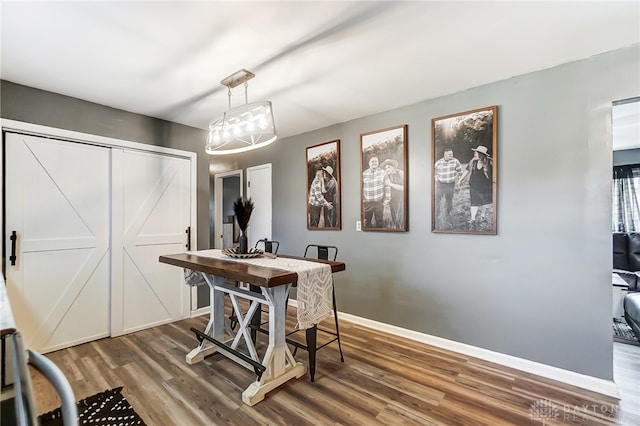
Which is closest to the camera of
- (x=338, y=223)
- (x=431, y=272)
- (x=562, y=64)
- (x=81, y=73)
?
(x=562, y=64)

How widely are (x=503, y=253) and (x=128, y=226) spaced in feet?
12.8

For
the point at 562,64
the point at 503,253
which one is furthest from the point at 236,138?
the point at 562,64

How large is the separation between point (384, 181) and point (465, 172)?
0.86 meters

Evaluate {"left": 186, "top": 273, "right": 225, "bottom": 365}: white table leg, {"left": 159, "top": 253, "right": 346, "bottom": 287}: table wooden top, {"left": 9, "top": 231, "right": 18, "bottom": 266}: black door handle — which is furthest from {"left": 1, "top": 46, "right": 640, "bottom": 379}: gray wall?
{"left": 186, "top": 273, "right": 225, "bottom": 365}: white table leg

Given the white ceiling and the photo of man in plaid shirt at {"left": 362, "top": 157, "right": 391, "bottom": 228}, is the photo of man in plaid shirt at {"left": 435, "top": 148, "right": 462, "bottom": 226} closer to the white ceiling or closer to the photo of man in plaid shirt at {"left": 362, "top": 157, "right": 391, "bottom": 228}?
the photo of man in plaid shirt at {"left": 362, "top": 157, "right": 391, "bottom": 228}

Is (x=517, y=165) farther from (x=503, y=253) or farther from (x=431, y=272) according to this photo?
(x=431, y=272)

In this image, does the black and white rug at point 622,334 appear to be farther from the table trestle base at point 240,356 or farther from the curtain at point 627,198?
the table trestle base at point 240,356

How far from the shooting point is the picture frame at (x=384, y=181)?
3.13m

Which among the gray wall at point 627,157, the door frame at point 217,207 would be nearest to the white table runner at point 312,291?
the door frame at point 217,207

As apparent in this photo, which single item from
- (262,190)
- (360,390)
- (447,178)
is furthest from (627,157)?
(262,190)

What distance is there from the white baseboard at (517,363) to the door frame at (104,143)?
2716 mm

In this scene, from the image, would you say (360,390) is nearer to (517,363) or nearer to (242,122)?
(517,363)

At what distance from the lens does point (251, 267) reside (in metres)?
2.14

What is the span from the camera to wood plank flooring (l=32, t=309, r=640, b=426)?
1.85m
